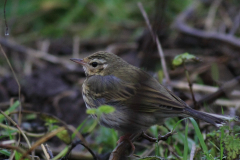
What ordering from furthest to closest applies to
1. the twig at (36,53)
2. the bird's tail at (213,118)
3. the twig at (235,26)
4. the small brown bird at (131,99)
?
the twig at (36,53) → the twig at (235,26) → the small brown bird at (131,99) → the bird's tail at (213,118)

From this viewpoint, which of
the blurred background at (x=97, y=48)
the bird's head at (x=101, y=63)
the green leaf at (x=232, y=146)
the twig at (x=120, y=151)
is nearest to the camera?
the green leaf at (x=232, y=146)

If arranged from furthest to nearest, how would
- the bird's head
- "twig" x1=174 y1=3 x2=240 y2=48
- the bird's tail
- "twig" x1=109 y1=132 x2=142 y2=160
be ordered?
"twig" x1=174 y1=3 x2=240 y2=48 → the bird's head → "twig" x1=109 y1=132 x2=142 y2=160 → the bird's tail

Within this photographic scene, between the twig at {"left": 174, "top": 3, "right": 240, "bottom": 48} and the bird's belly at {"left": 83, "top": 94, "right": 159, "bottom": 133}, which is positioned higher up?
the twig at {"left": 174, "top": 3, "right": 240, "bottom": 48}

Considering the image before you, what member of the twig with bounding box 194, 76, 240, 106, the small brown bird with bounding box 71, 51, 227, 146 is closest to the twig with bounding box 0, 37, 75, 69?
the small brown bird with bounding box 71, 51, 227, 146

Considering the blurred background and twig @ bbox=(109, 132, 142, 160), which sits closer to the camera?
twig @ bbox=(109, 132, 142, 160)

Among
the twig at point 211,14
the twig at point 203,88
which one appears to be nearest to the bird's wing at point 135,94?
the twig at point 203,88

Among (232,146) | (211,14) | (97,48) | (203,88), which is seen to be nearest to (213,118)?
(232,146)

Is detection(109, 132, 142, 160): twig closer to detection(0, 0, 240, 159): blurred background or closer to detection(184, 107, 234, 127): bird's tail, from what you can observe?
detection(0, 0, 240, 159): blurred background

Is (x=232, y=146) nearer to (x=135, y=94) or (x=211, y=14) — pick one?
(x=135, y=94)

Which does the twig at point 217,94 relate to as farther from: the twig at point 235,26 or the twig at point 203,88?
the twig at point 235,26
